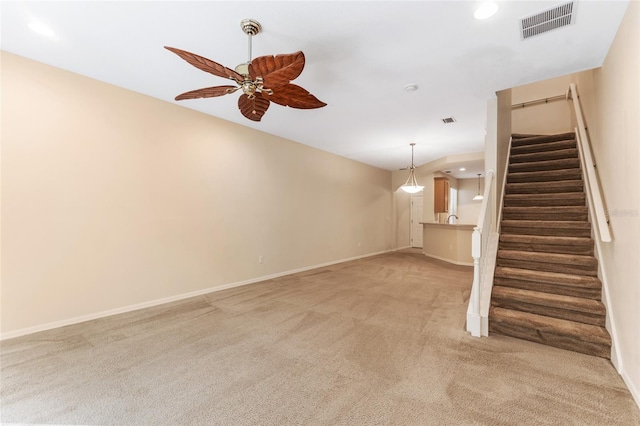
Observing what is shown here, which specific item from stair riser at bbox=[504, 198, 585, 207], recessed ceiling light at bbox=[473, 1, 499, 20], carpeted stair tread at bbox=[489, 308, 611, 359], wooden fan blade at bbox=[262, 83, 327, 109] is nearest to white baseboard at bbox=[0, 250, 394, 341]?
wooden fan blade at bbox=[262, 83, 327, 109]

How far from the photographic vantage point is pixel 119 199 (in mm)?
3334

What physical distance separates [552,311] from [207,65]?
384 centimetres

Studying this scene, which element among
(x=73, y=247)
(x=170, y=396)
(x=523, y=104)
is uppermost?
(x=523, y=104)

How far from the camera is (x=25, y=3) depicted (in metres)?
2.07

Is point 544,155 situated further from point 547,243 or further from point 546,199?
point 547,243

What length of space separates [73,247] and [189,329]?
1.61m

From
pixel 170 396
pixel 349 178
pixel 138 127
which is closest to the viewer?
pixel 170 396

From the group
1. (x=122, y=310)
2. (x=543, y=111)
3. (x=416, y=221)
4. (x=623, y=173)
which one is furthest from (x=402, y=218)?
(x=122, y=310)

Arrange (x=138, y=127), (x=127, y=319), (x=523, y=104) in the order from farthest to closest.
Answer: (x=523, y=104), (x=138, y=127), (x=127, y=319)

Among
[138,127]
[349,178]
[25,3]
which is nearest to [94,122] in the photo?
[138,127]

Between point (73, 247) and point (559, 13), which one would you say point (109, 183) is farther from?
point (559, 13)

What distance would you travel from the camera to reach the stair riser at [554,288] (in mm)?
2703

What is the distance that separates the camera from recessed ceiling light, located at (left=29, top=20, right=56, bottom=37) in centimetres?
230

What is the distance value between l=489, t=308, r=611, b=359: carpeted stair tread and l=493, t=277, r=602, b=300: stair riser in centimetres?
33
